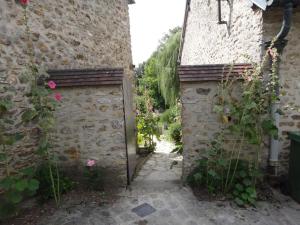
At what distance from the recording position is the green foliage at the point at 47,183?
391 cm

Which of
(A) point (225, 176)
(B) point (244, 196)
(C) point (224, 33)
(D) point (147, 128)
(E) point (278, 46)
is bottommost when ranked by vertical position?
(B) point (244, 196)

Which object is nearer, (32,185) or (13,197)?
(13,197)

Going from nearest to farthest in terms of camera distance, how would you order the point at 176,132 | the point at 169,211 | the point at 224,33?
the point at 169,211 < the point at 224,33 < the point at 176,132

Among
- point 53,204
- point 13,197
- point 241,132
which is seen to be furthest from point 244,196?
point 13,197

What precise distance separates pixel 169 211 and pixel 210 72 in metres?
2.44

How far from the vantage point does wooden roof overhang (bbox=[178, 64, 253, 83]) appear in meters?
4.07

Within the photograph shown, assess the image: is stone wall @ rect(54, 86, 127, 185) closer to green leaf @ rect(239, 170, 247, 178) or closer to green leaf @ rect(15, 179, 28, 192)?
green leaf @ rect(15, 179, 28, 192)

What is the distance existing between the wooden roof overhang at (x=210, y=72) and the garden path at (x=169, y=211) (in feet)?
6.69

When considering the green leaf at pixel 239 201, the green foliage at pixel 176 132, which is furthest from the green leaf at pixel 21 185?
the green foliage at pixel 176 132

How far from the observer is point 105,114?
421 centimetres

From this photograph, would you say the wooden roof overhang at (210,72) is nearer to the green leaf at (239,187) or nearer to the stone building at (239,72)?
the stone building at (239,72)

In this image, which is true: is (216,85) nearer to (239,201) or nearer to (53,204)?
(239,201)

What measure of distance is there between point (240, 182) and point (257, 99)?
1.47m

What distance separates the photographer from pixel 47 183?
3.98 m
